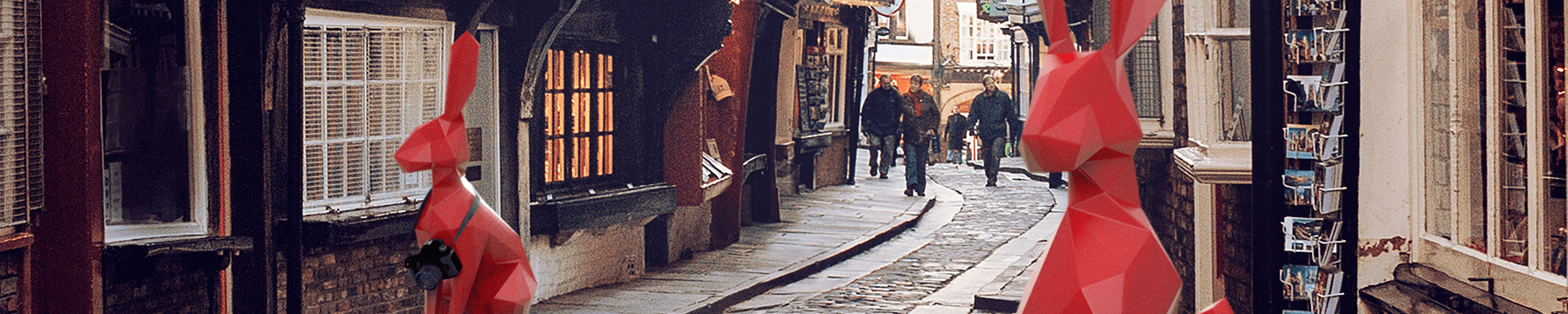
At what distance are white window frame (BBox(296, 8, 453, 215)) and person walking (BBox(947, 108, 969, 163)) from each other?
16430mm

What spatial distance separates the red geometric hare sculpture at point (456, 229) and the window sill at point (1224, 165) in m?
4.64

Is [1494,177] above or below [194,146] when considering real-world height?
below

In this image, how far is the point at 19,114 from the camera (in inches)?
217

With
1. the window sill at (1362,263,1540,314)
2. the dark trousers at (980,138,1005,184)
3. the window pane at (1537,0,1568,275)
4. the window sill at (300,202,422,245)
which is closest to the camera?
the window pane at (1537,0,1568,275)

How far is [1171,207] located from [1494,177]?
487 cm

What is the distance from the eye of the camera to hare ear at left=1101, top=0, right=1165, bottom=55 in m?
1.88

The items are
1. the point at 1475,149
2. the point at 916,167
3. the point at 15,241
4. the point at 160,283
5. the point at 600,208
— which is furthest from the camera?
the point at 916,167

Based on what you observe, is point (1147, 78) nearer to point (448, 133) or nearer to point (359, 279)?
point (359, 279)

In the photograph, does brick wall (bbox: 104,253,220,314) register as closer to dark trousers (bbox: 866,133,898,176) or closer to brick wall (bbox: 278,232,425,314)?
brick wall (bbox: 278,232,425,314)

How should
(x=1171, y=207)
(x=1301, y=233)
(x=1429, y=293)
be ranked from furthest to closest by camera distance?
(x=1171, y=207) < (x=1301, y=233) < (x=1429, y=293)

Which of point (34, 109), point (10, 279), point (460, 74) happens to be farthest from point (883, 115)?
point (460, 74)

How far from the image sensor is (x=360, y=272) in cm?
896

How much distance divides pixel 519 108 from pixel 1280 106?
588 cm

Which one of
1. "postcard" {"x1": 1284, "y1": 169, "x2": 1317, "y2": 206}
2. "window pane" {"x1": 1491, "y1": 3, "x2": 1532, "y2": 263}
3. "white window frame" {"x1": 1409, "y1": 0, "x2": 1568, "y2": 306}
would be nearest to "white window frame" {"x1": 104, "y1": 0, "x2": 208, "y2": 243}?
"postcard" {"x1": 1284, "y1": 169, "x2": 1317, "y2": 206}
